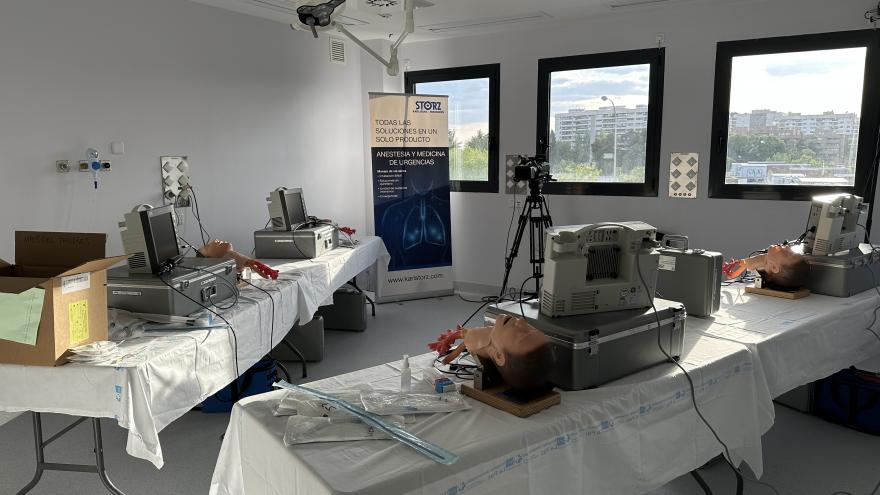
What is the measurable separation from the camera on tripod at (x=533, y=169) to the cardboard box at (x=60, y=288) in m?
3.52

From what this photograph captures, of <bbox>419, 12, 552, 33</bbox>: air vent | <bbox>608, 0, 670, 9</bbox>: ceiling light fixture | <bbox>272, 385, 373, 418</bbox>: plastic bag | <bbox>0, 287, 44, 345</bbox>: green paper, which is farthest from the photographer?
<bbox>419, 12, 552, 33</bbox>: air vent

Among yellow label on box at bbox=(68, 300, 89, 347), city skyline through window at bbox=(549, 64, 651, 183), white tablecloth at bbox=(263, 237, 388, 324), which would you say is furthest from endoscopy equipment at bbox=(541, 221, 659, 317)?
city skyline through window at bbox=(549, 64, 651, 183)

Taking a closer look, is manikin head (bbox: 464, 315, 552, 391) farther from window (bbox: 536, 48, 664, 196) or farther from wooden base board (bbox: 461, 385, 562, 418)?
window (bbox: 536, 48, 664, 196)

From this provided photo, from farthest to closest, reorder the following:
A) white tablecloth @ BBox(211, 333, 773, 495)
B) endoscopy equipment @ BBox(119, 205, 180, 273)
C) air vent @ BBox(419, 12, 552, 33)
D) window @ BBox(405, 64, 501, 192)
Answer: window @ BBox(405, 64, 501, 192)
air vent @ BBox(419, 12, 552, 33)
endoscopy equipment @ BBox(119, 205, 180, 273)
white tablecloth @ BBox(211, 333, 773, 495)

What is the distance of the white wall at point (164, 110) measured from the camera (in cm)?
332

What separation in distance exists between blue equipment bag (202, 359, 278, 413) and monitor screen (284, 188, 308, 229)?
43.5 inches

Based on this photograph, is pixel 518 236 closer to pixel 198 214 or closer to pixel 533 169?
pixel 533 169

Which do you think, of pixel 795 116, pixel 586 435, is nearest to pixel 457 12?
pixel 795 116

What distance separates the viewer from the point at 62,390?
1915 mm

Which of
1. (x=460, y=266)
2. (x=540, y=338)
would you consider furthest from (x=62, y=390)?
(x=460, y=266)

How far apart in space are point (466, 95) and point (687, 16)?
2115mm

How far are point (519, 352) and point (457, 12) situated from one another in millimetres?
3790

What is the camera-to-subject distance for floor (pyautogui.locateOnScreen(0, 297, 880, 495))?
2475 millimetres

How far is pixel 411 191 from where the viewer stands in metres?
5.64
